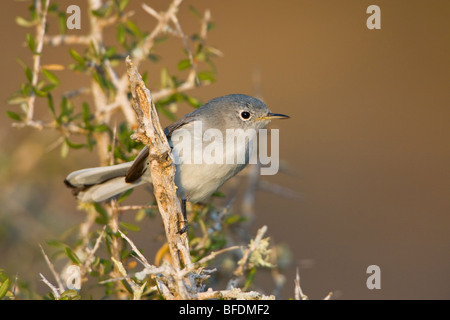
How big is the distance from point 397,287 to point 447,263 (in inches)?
34.7

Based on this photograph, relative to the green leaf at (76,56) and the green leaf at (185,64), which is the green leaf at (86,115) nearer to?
the green leaf at (76,56)

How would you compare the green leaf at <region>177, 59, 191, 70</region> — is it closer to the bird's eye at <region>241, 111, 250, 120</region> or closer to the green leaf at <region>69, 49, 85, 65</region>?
the bird's eye at <region>241, 111, 250, 120</region>

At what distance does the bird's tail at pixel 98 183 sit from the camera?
271 centimetres

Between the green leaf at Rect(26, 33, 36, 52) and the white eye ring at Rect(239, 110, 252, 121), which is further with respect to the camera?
the white eye ring at Rect(239, 110, 252, 121)

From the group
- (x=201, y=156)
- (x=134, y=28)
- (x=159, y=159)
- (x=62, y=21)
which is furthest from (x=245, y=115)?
(x=62, y=21)

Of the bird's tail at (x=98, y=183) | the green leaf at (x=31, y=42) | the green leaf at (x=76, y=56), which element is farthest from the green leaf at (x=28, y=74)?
the bird's tail at (x=98, y=183)

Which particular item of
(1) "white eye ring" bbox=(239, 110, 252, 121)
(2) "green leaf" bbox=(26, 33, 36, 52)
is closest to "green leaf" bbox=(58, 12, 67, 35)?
(2) "green leaf" bbox=(26, 33, 36, 52)

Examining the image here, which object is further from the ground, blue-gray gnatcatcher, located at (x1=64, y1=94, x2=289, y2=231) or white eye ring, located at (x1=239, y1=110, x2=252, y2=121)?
white eye ring, located at (x1=239, y1=110, x2=252, y2=121)

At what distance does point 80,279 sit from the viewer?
2.18m

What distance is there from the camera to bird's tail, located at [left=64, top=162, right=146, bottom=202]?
8.89 feet

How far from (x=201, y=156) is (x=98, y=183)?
65 cm

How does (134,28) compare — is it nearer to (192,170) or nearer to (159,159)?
(192,170)

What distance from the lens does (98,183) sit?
2.81m
